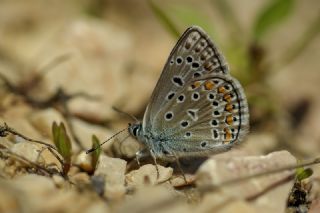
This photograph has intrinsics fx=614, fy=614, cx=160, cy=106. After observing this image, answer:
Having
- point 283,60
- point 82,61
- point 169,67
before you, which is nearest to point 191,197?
point 169,67

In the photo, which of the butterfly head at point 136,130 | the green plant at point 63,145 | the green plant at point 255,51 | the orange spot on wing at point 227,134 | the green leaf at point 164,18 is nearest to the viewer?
the green plant at point 63,145

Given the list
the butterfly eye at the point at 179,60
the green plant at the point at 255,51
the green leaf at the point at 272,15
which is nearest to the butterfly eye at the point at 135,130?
the butterfly eye at the point at 179,60

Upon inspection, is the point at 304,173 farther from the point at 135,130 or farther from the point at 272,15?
the point at 272,15

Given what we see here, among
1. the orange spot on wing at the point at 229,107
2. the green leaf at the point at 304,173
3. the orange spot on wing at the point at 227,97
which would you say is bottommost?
the green leaf at the point at 304,173

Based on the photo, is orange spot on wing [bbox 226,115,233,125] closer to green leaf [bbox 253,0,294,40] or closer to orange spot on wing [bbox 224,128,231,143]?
orange spot on wing [bbox 224,128,231,143]

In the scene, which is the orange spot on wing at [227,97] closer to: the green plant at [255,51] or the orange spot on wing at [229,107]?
the orange spot on wing at [229,107]

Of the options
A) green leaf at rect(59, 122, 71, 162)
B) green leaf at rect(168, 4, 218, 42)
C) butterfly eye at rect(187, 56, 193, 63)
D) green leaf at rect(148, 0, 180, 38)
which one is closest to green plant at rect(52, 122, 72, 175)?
green leaf at rect(59, 122, 71, 162)
